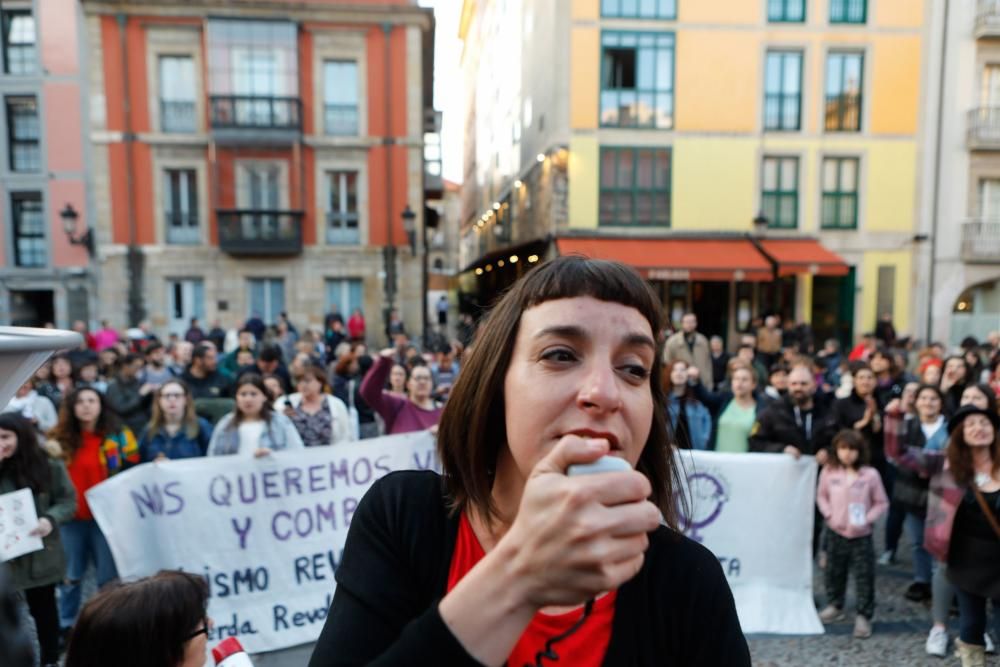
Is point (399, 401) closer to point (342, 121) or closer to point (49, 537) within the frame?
point (49, 537)

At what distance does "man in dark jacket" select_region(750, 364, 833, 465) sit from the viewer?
478 centimetres

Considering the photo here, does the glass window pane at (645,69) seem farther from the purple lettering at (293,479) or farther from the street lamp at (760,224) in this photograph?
the purple lettering at (293,479)

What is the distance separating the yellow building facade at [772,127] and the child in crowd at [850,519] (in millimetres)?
14204

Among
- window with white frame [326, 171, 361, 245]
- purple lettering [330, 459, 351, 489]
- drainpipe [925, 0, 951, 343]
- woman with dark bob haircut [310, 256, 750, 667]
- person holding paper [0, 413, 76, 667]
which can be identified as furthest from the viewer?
window with white frame [326, 171, 361, 245]

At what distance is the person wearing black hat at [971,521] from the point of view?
361 cm

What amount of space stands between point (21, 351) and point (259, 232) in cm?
1966

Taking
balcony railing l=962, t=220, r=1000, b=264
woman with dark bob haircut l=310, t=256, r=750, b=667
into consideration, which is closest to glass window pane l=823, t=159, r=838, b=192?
balcony railing l=962, t=220, r=1000, b=264

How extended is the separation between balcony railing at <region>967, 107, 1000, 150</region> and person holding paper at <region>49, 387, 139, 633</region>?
73.0ft

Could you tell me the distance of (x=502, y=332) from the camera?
1.10 m

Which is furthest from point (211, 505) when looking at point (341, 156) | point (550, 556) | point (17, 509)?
point (341, 156)

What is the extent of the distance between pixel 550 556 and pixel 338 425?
4.67 meters

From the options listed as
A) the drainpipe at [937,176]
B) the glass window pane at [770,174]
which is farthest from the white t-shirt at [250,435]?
the drainpipe at [937,176]

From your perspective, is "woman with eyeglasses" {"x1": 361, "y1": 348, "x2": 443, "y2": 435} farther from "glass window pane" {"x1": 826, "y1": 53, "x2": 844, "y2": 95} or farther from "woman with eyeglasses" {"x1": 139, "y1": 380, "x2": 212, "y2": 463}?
"glass window pane" {"x1": 826, "y1": 53, "x2": 844, "y2": 95}

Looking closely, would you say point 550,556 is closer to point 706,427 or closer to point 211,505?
point 211,505
